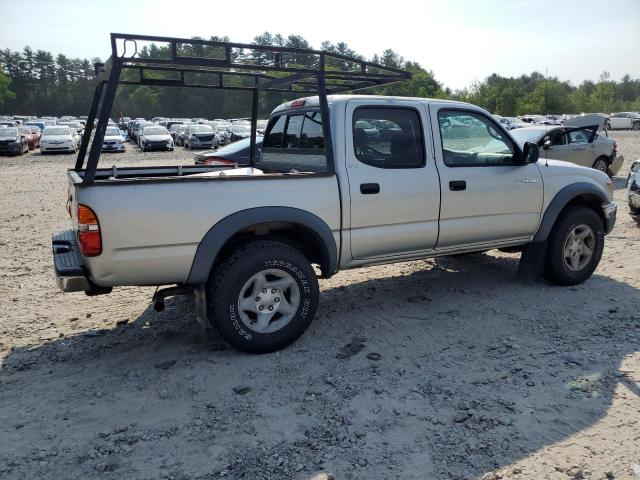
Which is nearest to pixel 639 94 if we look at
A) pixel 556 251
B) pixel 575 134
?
pixel 575 134

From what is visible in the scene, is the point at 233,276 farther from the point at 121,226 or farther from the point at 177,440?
the point at 177,440

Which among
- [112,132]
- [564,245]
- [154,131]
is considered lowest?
[564,245]

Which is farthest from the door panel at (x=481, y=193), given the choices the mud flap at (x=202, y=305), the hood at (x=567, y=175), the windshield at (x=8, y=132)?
the windshield at (x=8, y=132)

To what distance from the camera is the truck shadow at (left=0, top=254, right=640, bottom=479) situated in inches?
112

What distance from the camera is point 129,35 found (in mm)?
3414

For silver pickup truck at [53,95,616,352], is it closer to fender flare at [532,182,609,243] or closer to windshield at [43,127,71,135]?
fender flare at [532,182,609,243]

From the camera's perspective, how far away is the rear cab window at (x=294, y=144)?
4.66 metres

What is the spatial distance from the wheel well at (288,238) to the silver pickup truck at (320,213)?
0.04 ft

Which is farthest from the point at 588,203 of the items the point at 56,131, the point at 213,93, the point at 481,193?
the point at 213,93

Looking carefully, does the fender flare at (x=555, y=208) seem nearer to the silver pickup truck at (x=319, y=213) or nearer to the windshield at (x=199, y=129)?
the silver pickup truck at (x=319, y=213)

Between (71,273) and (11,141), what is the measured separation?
27278 millimetres

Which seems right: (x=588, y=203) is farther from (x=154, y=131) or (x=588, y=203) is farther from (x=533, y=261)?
(x=154, y=131)

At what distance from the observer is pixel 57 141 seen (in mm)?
26953

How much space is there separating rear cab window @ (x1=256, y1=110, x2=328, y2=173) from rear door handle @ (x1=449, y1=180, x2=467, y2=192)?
→ 1.16 m
